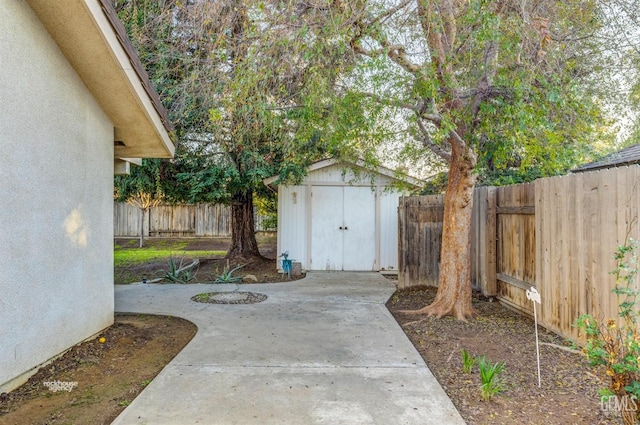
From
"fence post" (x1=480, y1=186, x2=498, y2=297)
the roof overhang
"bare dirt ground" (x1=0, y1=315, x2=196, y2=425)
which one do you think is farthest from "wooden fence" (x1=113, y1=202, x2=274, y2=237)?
"fence post" (x1=480, y1=186, x2=498, y2=297)

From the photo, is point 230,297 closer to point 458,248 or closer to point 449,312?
point 449,312

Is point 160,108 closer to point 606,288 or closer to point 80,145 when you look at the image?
point 80,145

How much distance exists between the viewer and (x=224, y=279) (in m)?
8.52

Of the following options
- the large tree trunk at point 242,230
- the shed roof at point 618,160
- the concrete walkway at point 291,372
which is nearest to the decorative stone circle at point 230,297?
the concrete walkway at point 291,372

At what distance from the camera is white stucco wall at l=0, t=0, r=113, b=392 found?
10.8ft

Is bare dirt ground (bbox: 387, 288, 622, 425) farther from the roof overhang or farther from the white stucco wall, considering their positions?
the roof overhang

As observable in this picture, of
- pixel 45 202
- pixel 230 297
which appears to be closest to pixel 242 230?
pixel 230 297

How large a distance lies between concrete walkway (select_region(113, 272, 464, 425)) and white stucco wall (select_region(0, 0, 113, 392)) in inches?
45.8

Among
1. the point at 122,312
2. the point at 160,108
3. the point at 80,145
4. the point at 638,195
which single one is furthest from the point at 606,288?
the point at 122,312

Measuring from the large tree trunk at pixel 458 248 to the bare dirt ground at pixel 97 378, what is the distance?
3362 mm

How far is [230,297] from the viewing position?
23.1 ft

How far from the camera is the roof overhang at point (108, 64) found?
365 cm

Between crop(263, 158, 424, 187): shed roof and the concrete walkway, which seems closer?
the concrete walkway

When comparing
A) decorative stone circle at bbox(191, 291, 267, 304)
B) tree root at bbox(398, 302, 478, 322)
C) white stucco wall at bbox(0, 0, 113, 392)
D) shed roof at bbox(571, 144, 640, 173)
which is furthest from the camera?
shed roof at bbox(571, 144, 640, 173)
